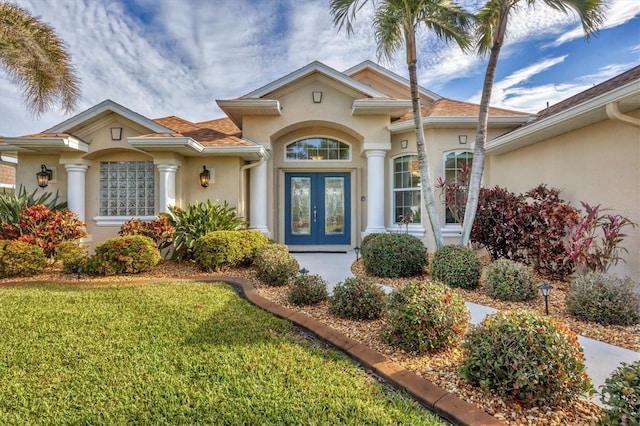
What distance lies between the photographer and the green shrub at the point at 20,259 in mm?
6648

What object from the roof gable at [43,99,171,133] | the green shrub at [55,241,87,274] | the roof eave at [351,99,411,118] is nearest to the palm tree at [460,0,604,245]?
the roof eave at [351,99,411,118]

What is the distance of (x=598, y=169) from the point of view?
5961mm

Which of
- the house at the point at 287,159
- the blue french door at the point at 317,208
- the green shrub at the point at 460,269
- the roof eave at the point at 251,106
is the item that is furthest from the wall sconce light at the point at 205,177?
the green shrub at the point at 460,269

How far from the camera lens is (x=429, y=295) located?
353cm

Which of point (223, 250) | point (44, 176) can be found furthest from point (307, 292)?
point (44, 176)

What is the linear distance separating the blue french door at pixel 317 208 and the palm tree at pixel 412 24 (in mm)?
4167

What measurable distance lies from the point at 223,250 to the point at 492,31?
7.65 meters

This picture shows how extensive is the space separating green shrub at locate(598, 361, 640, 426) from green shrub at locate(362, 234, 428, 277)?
14.7 feet

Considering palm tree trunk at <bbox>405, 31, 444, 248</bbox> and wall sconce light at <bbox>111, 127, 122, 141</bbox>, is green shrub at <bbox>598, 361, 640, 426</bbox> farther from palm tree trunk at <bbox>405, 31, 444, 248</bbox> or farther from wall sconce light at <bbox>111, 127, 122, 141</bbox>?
wall sconce light at <bbox>111, 127, 122, 141</bbox>

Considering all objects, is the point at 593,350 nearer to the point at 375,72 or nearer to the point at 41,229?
the point at 41,229

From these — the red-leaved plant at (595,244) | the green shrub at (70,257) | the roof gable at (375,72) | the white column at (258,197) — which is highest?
the roof gable at (375,72)

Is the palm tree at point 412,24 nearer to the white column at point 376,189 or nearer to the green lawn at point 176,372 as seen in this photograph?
the white column at point 376,189

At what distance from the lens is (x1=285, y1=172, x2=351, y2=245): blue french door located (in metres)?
11.0

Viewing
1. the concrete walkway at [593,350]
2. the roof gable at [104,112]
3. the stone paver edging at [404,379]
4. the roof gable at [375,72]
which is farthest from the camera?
the roof gable at [375,72]
